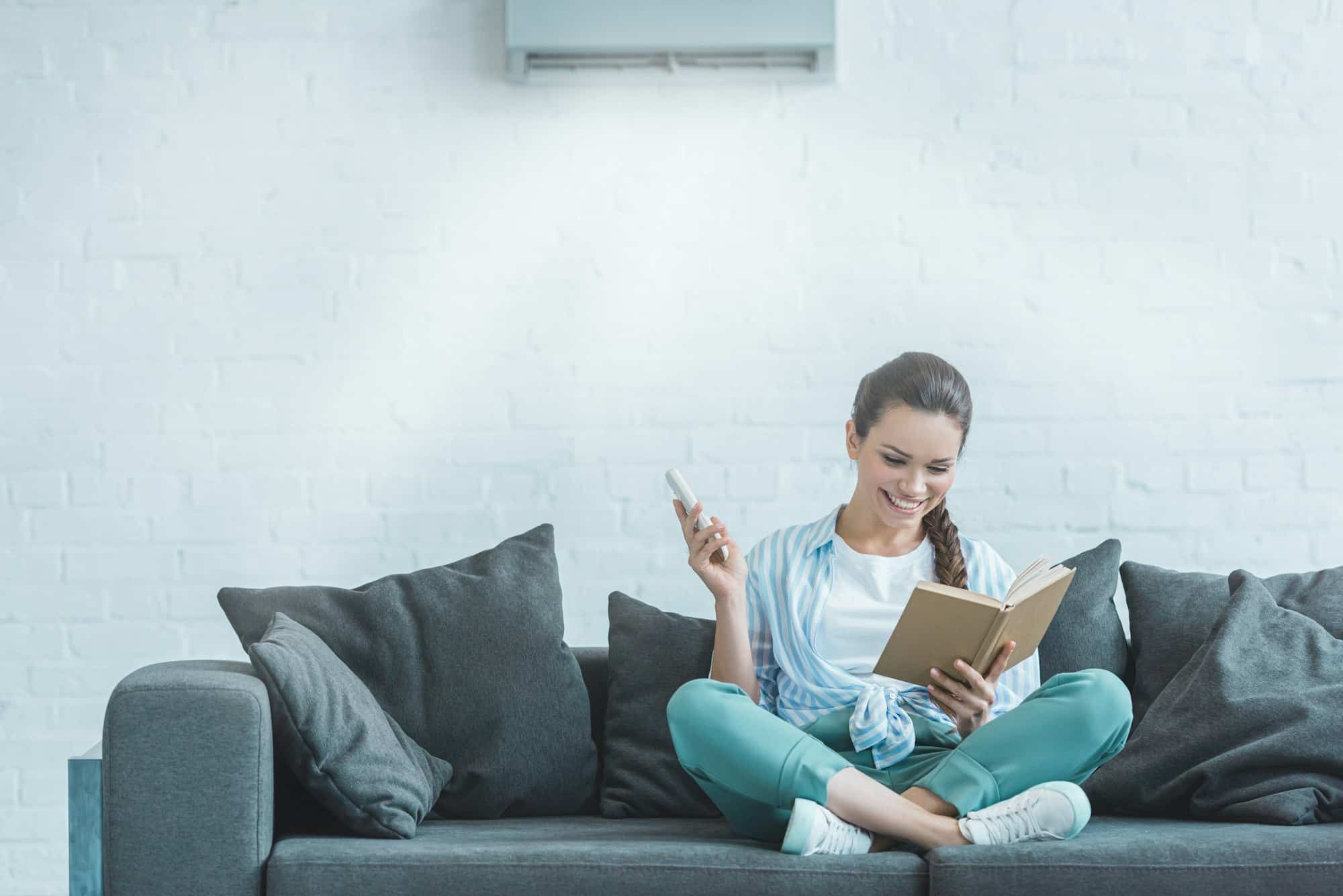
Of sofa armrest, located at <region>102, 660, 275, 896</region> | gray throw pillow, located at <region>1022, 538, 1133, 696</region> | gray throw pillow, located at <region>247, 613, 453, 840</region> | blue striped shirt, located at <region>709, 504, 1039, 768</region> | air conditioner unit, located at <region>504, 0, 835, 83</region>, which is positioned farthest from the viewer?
air conditioner unit, located at <region>504, 0, 835, 83</region>

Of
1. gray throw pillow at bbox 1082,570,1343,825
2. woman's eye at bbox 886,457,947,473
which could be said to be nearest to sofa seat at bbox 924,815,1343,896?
gray throw pillow at bbox 1082,570,1343,825

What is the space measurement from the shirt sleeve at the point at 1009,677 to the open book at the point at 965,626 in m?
0.13

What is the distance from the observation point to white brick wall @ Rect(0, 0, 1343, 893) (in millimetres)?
2996

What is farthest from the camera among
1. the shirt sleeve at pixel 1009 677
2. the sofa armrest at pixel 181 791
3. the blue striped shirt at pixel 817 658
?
the shirt sleeve at pixel 1009 677

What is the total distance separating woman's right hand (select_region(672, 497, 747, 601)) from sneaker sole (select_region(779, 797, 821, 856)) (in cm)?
41

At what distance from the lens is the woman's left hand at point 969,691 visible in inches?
80.0

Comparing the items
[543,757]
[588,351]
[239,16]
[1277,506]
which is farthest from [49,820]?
[1277,506]

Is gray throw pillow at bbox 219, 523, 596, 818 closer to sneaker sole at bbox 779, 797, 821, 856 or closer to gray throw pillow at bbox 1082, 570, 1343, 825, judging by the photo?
sneaker sole at bbox 779, 797, 821, 856

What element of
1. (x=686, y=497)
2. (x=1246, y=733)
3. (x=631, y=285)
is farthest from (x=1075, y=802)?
(x=631, y=285)

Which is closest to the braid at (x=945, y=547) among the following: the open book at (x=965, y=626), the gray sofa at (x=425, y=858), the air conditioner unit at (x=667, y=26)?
the open book at (x=965, y=626)

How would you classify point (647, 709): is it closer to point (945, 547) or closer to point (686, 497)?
point (686, 497)

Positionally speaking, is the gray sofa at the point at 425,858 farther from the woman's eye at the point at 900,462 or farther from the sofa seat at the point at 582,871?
the woman's eye at the point at 900,462

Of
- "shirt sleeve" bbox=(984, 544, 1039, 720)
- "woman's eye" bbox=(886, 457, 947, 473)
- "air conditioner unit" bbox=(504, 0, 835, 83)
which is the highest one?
"air conditioner unit" bbox=(504, 0, 835, 83)

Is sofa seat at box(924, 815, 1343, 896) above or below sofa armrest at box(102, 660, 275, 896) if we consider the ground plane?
below
